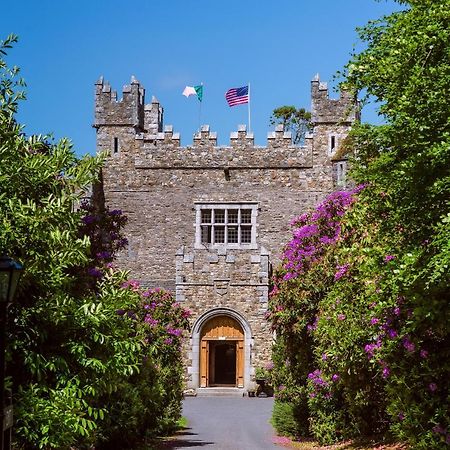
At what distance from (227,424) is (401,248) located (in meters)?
12.2

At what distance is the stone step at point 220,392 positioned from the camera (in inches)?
1225

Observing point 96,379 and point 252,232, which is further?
point 252,232

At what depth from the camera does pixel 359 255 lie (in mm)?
14039

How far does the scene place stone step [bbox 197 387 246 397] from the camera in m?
31.1

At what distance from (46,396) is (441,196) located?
493 centimetres

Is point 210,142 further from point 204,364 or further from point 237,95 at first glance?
point 204,364

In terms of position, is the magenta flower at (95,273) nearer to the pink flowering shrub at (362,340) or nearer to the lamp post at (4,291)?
the pink flowering shrub at (362,340)

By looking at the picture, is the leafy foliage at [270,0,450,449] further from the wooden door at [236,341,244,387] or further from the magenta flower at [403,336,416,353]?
the wooden door at [236,341,244,387]

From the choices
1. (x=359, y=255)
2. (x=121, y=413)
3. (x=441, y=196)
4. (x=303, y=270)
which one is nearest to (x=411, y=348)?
(x=441, y=196)

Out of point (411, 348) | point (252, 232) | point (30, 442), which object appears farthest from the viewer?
point (252, 232)

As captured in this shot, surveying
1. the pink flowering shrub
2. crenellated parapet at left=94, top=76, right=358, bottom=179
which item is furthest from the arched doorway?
the pink flowering shrub

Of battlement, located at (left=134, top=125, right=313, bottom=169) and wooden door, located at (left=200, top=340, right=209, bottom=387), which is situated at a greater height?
battlement, located at (left=134, top=125, right=313, bottom=169)

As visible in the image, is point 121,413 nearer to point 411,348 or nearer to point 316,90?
point 411,348

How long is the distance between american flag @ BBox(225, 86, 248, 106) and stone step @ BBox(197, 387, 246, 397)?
11406 millimetres
